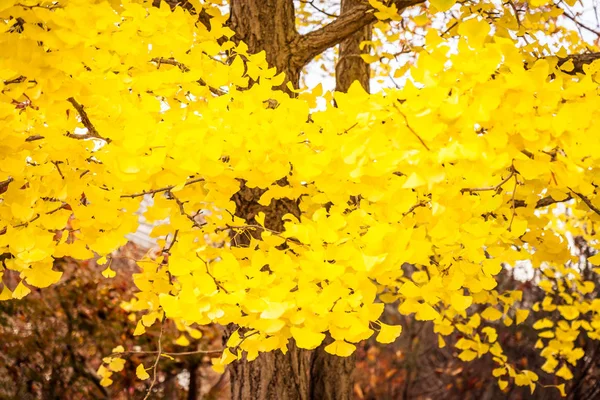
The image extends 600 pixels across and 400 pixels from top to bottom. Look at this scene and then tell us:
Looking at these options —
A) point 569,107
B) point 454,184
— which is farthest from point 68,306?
point 569,107

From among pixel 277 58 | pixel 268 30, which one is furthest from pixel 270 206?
pixel 268 30

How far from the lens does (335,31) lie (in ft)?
9.14

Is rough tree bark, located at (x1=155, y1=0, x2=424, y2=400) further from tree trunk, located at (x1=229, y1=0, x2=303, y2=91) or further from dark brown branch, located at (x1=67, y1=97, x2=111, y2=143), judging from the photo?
dark brown branch, located at (x1=67, y1=97, x2=111, y2=143)

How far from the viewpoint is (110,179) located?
168cm

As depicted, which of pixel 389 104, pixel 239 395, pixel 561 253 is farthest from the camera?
pixel 239 395

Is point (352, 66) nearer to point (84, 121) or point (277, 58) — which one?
point (277, 58)

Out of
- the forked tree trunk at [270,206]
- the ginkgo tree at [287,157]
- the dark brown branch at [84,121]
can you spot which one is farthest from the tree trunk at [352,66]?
the dark brown branch at [84,121]

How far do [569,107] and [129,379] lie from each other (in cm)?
463

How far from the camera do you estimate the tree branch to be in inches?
108

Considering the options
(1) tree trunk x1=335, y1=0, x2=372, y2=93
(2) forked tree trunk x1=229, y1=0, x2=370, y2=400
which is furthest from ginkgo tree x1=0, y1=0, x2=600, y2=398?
(1) tree trunk x1=335, y1=0, x2=372, y2=93

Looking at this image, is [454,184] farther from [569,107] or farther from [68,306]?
[68,306]

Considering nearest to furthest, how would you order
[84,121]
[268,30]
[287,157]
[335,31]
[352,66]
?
[287,157], [84,121], [335,31], [268,30], [352,66]

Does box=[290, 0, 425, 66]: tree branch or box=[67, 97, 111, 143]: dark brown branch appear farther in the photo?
box=[290, 0, 425, 66]: tree branch

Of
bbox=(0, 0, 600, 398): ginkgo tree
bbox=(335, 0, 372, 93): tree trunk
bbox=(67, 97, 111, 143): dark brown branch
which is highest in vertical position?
bbox=(335, 0, 372, 93): tree trunk
